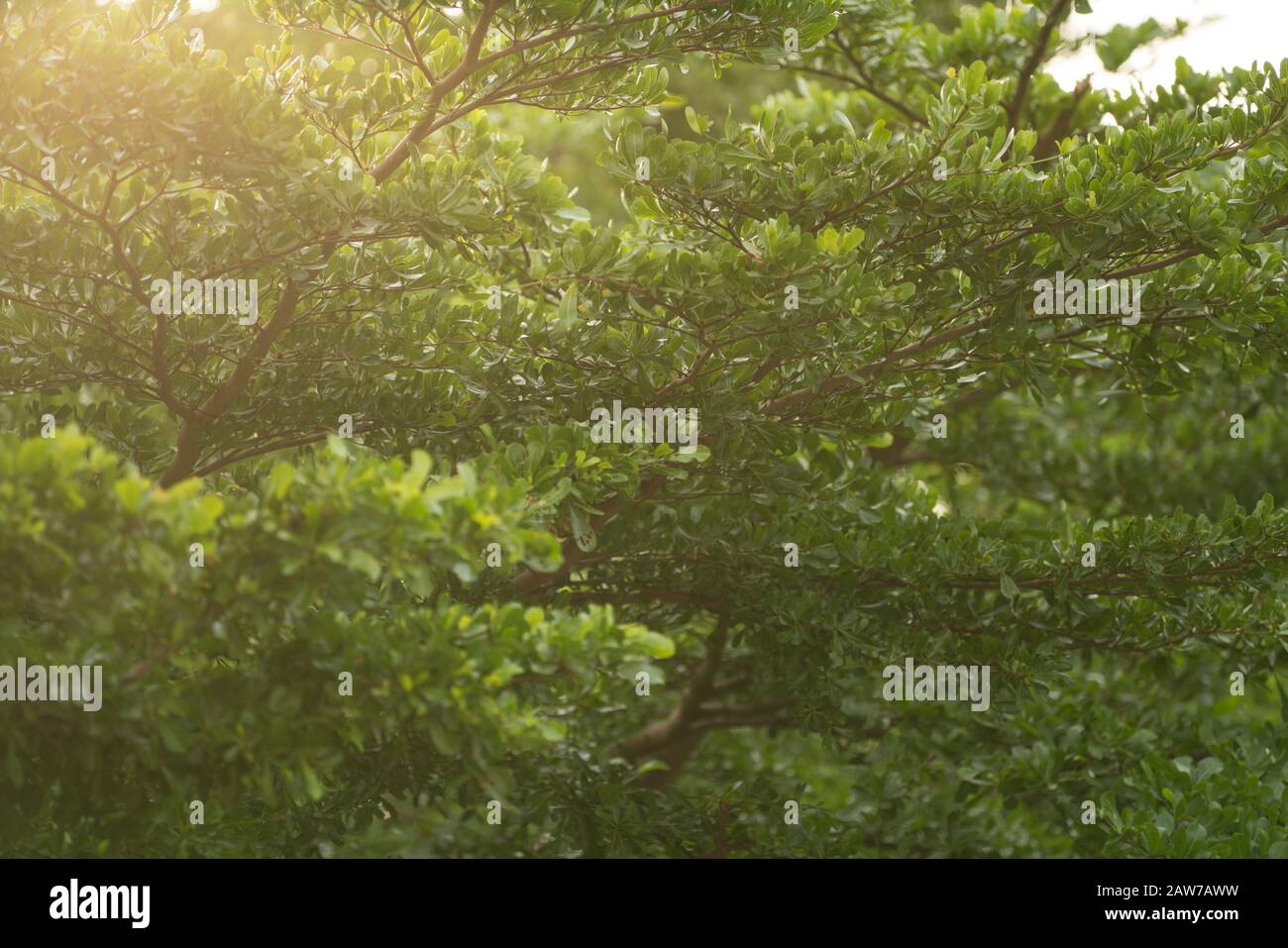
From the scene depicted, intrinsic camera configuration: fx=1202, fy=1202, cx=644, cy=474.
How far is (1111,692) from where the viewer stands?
743 centimetres

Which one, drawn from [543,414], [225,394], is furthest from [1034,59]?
[225,394]

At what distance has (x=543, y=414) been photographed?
4.53 metres

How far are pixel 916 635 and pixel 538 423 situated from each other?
6.25ft

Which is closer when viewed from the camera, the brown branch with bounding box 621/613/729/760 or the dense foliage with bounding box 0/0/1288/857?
the dense foliage with bounding box 0/0/1288/857

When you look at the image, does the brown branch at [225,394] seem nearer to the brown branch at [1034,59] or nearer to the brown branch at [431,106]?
the brown branch at [431,106]

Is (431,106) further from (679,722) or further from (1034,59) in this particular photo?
(679,722)

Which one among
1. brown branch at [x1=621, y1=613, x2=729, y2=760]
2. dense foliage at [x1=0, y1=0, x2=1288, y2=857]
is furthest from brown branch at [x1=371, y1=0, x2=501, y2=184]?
brown branch at [x1=621, y1=613, x2=729, y2=760]

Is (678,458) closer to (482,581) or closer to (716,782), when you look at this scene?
(482,581)

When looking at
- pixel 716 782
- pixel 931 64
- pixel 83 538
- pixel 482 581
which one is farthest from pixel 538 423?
pixel 716 782

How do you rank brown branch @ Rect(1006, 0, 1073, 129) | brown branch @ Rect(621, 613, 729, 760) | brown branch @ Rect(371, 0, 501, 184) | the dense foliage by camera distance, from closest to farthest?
the dense foliage < brown branch @ Rect(371, 0, 501, 184) < brown branch @ Rect(1006, 0, 1073, 129) < brown branch @ Rect(621, 613, 729, 760)

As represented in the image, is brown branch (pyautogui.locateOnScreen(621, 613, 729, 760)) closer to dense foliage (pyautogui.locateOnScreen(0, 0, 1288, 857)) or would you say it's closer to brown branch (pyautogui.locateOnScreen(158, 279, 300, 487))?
dense foliage (pyautogui.locateOnScreen(0, 0, 1288, 857))

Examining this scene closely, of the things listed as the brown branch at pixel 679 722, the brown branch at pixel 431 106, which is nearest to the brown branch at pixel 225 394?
the brown branch at pixel 431 106

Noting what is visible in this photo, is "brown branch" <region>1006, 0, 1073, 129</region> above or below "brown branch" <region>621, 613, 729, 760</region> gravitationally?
above

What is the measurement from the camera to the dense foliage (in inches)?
123
